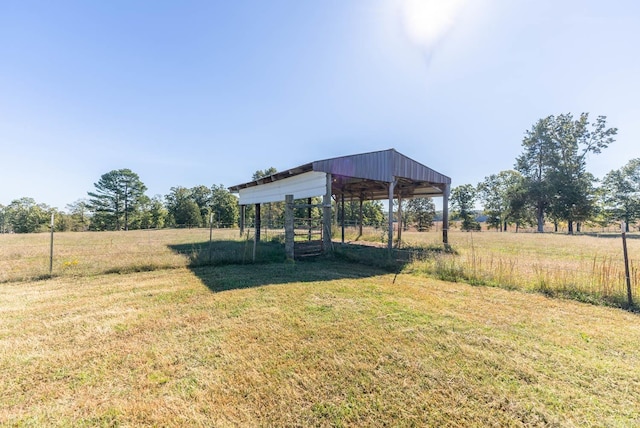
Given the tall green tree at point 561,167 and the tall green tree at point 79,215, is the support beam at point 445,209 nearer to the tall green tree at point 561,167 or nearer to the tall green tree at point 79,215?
the tall green tree at point 561,167

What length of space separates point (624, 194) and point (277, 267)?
53.1 metres

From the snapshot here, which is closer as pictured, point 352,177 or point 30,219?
point 352,177

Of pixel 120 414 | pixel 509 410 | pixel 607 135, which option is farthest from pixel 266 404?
pixel 607 135

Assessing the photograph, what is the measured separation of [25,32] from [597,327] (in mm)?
14013

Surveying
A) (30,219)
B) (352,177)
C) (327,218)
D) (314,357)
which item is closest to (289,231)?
(327,218)

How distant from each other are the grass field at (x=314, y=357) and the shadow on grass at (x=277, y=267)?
0.78 metres

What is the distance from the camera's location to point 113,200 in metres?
44.1

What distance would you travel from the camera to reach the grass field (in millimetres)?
2010

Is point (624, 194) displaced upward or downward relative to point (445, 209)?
upward

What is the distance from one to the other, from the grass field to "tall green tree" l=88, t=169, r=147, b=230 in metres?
48.8

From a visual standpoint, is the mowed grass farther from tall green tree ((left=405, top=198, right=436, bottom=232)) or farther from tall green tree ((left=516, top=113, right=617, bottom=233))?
tall green tree ((left=405, top=198, right=436, bottom=232))

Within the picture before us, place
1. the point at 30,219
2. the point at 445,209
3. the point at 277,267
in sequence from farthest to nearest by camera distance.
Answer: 1. the point at 30,219
2. the point at 445,209
3. the point at 277,267

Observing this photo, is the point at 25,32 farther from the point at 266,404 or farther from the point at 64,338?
the point at 266,404

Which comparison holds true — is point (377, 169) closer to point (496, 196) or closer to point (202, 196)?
point (496, 196)
